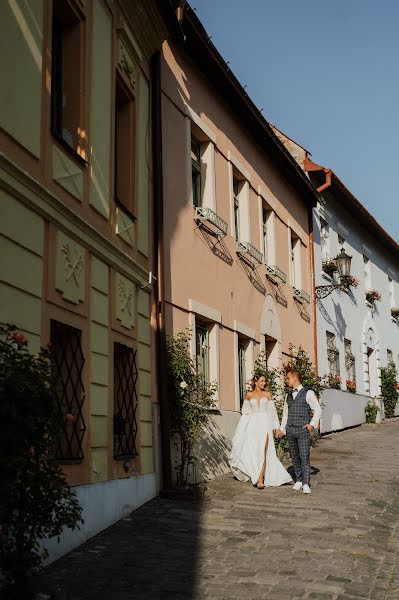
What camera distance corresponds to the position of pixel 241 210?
50.0ft

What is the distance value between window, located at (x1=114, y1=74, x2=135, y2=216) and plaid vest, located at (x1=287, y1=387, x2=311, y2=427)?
350 cm

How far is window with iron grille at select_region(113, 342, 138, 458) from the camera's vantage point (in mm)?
9344

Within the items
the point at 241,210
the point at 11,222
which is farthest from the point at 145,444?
the point at 241,210

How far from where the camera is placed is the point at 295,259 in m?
19.4

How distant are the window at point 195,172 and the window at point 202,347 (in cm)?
195

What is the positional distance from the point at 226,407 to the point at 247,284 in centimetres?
264

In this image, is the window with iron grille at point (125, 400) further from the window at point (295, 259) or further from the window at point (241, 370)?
Result: the window at point (295, 259)

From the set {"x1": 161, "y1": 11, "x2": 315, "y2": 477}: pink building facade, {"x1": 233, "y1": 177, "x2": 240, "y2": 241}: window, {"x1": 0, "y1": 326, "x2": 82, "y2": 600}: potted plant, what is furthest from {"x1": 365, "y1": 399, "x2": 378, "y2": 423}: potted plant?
{"x1": 0, "y1": 326, "x2": 82, "y2": 600}: potted plant

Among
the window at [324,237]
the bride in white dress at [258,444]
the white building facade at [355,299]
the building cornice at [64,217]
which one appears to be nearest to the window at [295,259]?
the white building facade at [355,299]

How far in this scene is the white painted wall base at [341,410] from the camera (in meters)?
19.5

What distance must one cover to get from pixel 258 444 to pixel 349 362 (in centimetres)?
1202

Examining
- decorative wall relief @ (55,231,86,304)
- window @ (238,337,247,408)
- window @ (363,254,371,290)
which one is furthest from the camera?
window @ (363,254,371,290)

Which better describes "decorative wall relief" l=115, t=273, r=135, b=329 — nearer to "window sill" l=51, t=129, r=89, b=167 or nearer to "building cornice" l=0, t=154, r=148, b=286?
"building cornice" l=0, t=154, r=148, b=286

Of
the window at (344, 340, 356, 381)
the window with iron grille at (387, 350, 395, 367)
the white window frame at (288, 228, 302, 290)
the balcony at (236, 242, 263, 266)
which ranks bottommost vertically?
the window at (344, 340, 356, 381)
